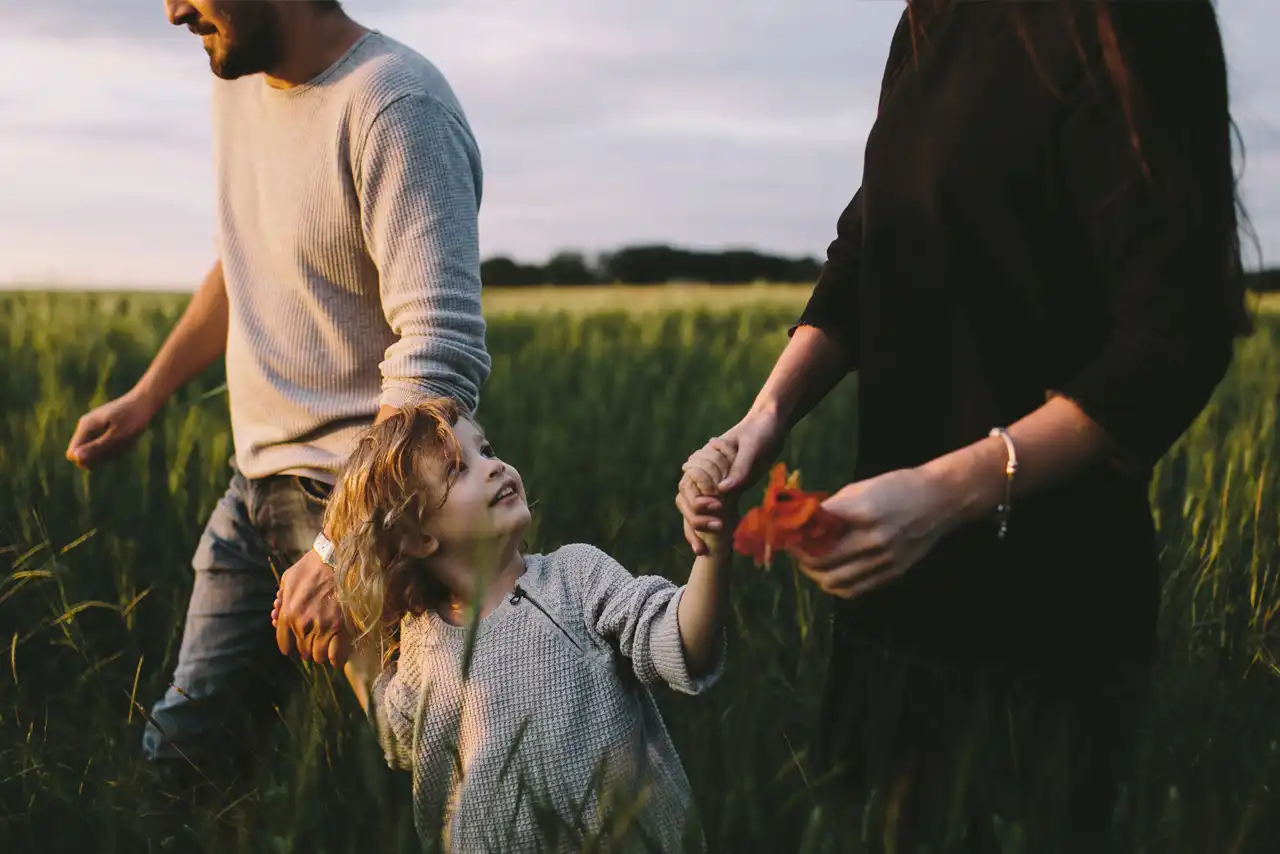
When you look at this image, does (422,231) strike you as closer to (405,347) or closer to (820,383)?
(405,347)

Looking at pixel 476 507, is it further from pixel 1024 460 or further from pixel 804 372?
pixel 1024 460

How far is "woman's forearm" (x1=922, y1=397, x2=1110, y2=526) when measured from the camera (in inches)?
44.9

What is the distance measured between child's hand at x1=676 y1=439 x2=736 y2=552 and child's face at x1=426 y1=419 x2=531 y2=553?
31cm

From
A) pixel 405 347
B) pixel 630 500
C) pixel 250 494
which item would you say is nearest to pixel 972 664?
A: pixel 405 347

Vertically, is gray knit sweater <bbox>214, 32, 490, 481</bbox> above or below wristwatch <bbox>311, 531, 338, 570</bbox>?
above

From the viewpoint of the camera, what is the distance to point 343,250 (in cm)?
200

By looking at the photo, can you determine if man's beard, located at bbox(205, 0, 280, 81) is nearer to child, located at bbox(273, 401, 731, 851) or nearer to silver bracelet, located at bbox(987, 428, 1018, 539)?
child, located at bbox(273, 401, 731, 851)

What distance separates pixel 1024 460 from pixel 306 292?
4.09 ft

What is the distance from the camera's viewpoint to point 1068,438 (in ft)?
3.84

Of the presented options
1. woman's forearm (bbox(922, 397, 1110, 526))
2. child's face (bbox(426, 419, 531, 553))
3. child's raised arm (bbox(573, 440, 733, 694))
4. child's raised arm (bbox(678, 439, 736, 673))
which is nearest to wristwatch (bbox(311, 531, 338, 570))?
child's face (bbox(426, 419, 531, 553))

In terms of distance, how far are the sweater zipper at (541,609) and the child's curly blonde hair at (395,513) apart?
12cm

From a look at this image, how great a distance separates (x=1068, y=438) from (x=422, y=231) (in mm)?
1014

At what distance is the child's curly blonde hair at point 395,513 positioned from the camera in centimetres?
159

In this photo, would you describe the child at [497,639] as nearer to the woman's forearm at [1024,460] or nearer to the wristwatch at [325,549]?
the wristwatch at [325,549]
